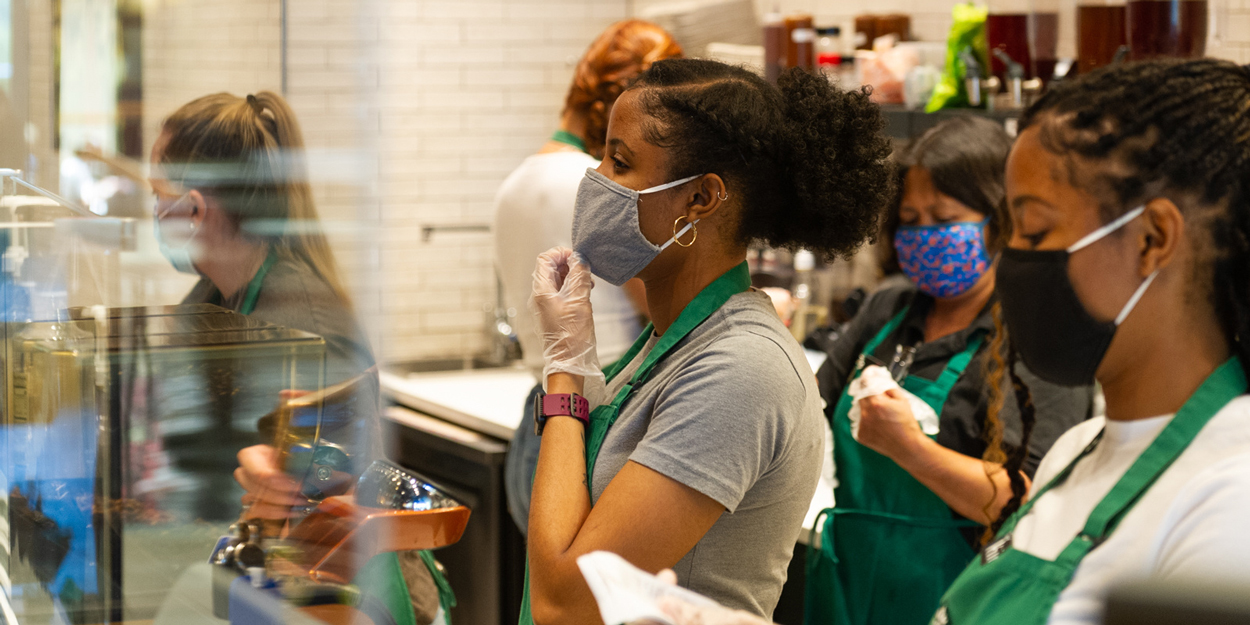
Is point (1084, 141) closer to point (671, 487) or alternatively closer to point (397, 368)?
point (671, 487)

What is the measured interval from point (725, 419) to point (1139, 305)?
438mm

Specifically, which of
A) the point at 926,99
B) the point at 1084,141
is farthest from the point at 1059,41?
the point at 1084,141

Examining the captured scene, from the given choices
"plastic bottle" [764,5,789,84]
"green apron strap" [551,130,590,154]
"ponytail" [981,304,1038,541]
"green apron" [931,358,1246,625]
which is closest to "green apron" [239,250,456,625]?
"green apron" [931,358,1246,625]

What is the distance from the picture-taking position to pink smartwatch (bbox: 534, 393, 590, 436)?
4.27 ft

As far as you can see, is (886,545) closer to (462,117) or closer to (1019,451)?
(1019,451)

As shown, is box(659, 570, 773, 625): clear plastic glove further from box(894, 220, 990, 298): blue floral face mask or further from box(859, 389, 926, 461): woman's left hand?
box(894, 220, 990, 298): blue floral face mask

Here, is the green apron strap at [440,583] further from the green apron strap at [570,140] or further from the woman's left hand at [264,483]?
the green apron strap at [570,140]

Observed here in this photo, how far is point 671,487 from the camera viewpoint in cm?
114

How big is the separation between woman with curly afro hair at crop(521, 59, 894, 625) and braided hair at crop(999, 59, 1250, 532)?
0.42m

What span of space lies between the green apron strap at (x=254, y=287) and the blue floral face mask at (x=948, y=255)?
4.28 feet

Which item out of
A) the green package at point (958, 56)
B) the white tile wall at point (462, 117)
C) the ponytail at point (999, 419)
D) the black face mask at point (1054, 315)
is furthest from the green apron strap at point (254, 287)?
the white tile wall at point (462, 117)

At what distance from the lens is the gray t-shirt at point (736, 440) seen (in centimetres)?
116

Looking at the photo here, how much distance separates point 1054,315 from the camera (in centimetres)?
95

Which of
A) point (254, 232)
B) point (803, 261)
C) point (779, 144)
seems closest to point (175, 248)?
point (254, 232)
